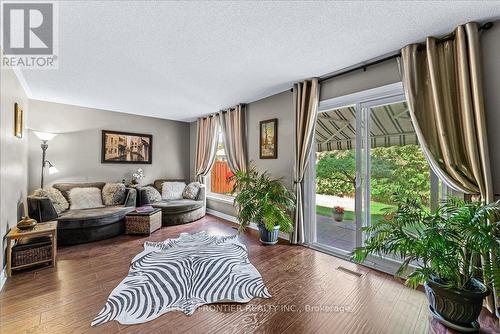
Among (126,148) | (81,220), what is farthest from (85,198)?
(126,148)

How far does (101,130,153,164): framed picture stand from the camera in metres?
4.76

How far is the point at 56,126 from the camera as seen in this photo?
4.23 metres

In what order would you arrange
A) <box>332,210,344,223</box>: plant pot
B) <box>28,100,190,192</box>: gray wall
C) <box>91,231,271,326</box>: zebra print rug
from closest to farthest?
1. <box>91,231,271,326</box>: zebra print rug
2. <box>332,210,344,223</box>: plant pot
3. <box>28,100,190,192</box>: gray wall

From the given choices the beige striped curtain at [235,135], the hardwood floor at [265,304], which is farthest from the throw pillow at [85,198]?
the beige striped curtain at [235,135]

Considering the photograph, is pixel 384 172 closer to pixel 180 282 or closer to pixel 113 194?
pixel 180 282

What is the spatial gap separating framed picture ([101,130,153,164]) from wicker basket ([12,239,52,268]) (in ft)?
8.30

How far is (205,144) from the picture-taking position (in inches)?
211

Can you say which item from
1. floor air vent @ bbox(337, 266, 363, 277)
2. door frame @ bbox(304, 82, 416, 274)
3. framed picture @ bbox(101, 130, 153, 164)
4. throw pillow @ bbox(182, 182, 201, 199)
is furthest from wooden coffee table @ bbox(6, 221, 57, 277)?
floor air vent @ bbox(337, 266, 363, 277)

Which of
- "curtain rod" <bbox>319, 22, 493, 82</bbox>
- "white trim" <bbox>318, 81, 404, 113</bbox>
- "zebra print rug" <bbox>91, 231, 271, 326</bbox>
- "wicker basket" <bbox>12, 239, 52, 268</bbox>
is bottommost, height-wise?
"zebra print rug" <bbox>91, 231, 271, 326</bbox>

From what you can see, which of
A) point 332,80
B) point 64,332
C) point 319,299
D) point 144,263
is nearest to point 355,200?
point 319,299

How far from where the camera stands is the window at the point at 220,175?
525 centimetres

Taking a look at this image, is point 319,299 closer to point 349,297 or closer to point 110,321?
point 349,297

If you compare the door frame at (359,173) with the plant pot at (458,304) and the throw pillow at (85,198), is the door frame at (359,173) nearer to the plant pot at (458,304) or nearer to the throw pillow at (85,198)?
the plant pot at (458,304)

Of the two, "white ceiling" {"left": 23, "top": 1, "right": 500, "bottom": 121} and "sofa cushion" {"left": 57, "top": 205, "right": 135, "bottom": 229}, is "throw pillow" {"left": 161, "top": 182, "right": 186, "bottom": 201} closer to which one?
"sofa cushion" {"left": 57, "top": 205, "right": 135, "bottom": 229}
